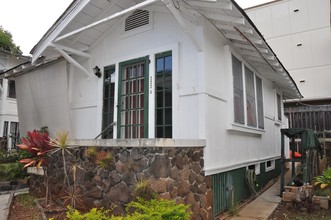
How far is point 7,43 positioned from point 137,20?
46.6 ft

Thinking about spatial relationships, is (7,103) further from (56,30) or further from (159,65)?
(159,65)

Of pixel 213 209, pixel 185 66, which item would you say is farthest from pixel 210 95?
pixel 213 209

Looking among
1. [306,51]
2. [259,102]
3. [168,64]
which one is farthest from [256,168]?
[306,51]

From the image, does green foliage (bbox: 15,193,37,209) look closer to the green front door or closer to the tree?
the green front door

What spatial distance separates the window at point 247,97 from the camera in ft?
21.4

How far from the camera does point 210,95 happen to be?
528 cm

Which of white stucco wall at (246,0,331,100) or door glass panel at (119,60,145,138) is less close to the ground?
white stucco wall at (246,0,331,100)

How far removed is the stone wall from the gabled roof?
2329mm

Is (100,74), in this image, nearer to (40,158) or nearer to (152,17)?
(152,17)

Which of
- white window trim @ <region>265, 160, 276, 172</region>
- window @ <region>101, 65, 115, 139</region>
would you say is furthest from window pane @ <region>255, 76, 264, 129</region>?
window @ <region>101, 65, 115, 139</region>

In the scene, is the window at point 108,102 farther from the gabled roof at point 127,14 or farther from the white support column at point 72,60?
the gabled roof at point 127,14

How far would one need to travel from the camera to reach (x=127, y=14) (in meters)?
6.57

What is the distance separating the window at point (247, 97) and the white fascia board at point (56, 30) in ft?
12.8

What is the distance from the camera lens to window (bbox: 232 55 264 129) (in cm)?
654
